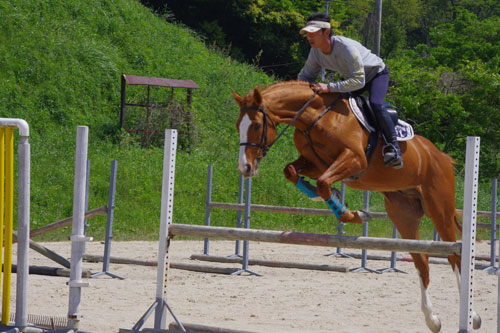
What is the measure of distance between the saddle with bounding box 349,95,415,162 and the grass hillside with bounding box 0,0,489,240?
8676mm

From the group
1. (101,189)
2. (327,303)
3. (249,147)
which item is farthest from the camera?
(101,189)

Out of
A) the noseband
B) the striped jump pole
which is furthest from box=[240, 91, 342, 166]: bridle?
the striped jump pole

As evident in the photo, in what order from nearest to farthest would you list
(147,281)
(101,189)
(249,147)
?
(249,147), (147,281), (101,189)

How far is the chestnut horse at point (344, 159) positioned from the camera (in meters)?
4.61

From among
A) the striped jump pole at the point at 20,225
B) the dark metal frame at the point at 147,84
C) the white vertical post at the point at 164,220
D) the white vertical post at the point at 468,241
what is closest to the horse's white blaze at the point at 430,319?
the white vertical post at the point at 468,241

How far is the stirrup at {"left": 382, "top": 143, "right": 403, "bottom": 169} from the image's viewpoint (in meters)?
5.04

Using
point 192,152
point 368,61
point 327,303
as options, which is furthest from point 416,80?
point 368,61

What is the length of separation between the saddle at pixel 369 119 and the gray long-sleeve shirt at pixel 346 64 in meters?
0.17

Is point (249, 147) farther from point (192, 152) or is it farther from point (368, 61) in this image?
point (192, 152)

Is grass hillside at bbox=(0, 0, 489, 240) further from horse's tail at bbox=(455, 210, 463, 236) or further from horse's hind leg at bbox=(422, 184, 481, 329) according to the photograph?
horse's hind leg at bbox=(422, 184, 481, 329)

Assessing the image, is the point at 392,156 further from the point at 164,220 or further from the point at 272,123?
the point at 164,220

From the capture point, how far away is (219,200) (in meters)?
15.9

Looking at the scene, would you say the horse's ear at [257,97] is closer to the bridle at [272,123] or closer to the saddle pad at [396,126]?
the bridle at [272,123]

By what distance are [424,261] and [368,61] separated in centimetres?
185
